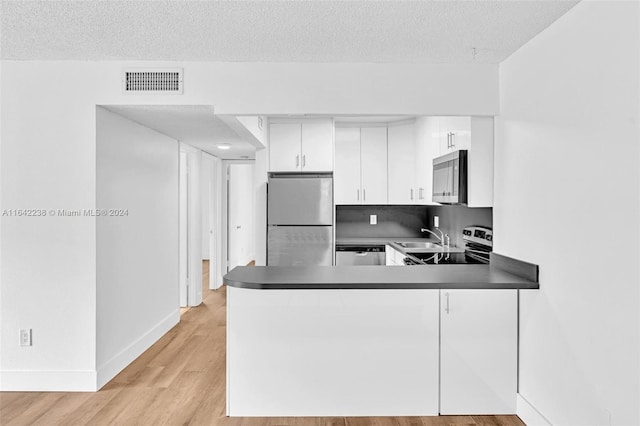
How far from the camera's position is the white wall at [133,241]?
128 inches

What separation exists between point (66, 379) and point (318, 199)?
8.96 ft

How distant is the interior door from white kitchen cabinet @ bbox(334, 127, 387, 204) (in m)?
2.14

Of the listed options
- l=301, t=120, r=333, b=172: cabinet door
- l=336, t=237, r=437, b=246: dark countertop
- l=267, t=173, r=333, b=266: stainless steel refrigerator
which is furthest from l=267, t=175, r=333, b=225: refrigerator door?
l=336, t=237, r=437, b=246: dark countertop

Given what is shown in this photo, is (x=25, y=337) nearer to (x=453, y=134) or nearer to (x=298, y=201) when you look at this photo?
(x=298, y=201)

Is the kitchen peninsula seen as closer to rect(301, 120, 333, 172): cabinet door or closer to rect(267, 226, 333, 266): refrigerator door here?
rect(267, 226, 333, 266): refrigerator door

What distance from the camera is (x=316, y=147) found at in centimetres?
489

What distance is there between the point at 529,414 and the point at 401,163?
10.8ft

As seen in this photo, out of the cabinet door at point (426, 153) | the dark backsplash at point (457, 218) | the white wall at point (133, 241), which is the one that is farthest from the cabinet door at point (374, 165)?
the white wall at point (133, 241)

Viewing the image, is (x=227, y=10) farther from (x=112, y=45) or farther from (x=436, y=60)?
(x=436, y=60)

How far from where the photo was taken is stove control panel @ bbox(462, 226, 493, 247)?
3817 millimetres

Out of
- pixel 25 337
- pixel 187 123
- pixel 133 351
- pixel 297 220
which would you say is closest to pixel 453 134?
pixel 297 220

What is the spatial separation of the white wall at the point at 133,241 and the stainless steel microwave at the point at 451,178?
8.74 ft

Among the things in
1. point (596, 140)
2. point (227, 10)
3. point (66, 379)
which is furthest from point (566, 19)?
point (66, 379)

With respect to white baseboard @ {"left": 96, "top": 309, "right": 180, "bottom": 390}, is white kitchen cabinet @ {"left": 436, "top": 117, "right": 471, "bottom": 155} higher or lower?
higher
